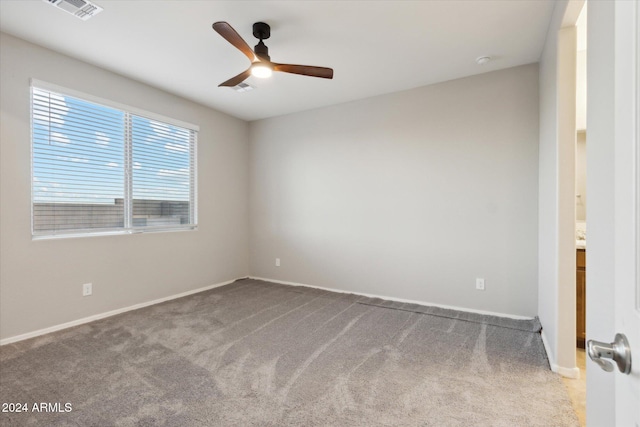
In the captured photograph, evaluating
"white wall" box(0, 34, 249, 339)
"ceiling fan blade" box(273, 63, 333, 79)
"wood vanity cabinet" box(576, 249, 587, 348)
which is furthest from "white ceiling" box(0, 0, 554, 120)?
"wood vanity cabinet" box(576, 249, 587, 348)

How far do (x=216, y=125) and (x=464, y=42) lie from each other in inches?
136

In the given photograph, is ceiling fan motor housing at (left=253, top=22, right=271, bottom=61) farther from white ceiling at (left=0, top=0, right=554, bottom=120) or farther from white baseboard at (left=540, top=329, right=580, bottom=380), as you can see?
white baseboard at (left=540, top=329, right=580, bottom=380)

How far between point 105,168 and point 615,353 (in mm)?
4088

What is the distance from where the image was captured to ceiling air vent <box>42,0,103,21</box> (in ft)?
7.16

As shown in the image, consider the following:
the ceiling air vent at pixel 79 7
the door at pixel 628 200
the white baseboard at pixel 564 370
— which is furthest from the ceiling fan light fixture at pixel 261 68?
the white baseboard at pixel 564 370

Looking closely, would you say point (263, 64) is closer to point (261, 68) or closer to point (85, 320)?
point (261, 68)

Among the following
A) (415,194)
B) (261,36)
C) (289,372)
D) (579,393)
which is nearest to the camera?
(579,393)

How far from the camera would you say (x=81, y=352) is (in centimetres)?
247

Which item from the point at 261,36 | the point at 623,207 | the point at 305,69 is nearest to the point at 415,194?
the point at 305,69

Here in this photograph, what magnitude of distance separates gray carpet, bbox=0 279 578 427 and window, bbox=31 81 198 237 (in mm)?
1120

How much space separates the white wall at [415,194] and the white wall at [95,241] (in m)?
0.75

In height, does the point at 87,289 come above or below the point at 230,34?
below

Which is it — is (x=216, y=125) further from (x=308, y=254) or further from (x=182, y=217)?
(x=308, y=254)

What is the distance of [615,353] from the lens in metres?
0.60
